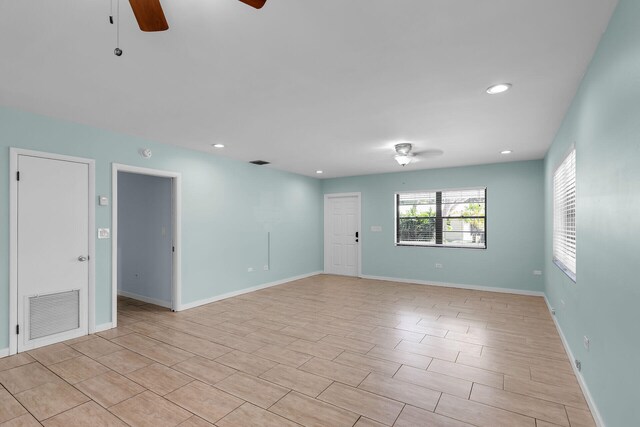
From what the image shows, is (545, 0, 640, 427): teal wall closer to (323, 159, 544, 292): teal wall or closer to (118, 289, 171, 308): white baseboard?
(323, 159, 544, 292): teal wall

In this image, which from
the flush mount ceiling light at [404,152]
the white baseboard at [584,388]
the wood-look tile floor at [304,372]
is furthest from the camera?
the flush mount ceiling light at [404,152]

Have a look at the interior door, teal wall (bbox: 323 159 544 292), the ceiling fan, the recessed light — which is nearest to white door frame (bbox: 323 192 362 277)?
teal wall (bbox: 323 159 544 292)

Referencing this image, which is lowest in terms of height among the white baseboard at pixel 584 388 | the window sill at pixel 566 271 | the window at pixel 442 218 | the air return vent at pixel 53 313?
the white baseboard at pixel 584 388

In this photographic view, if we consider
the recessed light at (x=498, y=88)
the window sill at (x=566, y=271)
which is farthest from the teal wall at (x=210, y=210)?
the window sill at (x=566, y=271)

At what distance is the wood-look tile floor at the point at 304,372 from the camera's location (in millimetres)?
2250

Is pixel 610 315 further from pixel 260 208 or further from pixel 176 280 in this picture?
pixel 260 208

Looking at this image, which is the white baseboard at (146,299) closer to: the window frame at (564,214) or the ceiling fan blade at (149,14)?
the ceiling fan blade at (149,14)

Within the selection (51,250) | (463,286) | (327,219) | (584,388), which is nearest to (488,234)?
(463,286)

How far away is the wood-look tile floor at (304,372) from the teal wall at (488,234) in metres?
1.39

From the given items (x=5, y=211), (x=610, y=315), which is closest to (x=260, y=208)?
(x=5, y=211)

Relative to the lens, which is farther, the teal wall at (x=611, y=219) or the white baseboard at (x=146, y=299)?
the white baseboard at (x=146, y=299)

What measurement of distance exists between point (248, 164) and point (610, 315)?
5.49 meters

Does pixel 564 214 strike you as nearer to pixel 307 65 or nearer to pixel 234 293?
pixel 307 65

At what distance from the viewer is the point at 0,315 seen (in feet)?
10.4
